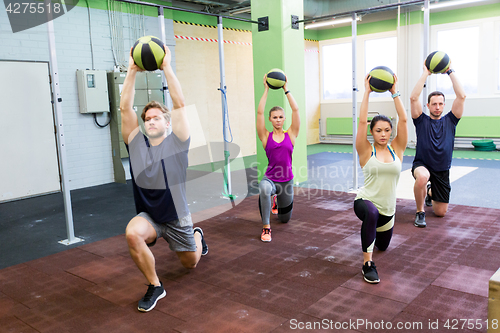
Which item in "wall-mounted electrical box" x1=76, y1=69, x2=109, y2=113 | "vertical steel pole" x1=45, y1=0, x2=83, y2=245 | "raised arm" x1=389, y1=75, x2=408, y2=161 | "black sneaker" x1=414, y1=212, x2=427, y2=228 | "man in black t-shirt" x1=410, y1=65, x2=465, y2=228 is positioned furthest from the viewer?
"wall-mounted electrical box" x1=76, y1=69, x2=109, y2=113

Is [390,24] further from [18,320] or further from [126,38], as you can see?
[18,320]

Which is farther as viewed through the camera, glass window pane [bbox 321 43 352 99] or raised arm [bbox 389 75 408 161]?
glass window pane [bbox 321 43 352 99]

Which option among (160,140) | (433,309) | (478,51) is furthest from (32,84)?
(478,51)

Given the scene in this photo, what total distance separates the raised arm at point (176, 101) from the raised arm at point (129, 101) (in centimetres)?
18

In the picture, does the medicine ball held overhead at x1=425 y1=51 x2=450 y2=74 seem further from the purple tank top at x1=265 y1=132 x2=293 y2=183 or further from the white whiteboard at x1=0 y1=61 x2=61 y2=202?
the white whiteboard at x1=0 y1=61 x2=61 y2=202

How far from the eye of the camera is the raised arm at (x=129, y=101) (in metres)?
2.42

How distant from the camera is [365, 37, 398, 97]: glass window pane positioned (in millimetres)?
10162

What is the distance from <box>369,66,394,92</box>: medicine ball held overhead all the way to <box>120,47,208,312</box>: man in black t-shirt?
134 cm

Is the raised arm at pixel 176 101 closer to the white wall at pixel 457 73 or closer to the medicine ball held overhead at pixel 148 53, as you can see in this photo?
the medicine ball held overhead at pixel 148 53

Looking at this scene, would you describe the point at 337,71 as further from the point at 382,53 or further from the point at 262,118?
the point at 262,118

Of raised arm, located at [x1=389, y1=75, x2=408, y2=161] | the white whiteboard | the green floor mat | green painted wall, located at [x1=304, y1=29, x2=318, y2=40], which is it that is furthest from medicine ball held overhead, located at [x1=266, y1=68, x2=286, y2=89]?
green painted wall, located at [x1=304, y1=29, x2=318, y2=40]

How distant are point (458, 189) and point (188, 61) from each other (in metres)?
5.32

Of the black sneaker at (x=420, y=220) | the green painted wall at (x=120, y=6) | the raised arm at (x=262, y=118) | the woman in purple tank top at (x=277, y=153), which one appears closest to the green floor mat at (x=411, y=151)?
the green painted wall at (x=120, y=6)

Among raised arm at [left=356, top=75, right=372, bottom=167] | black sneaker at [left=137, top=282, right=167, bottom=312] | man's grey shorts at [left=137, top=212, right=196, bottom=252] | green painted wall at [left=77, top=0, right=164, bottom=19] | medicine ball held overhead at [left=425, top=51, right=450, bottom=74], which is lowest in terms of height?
black sneaker at [left=137, top=282, right=167, bottom=312]
